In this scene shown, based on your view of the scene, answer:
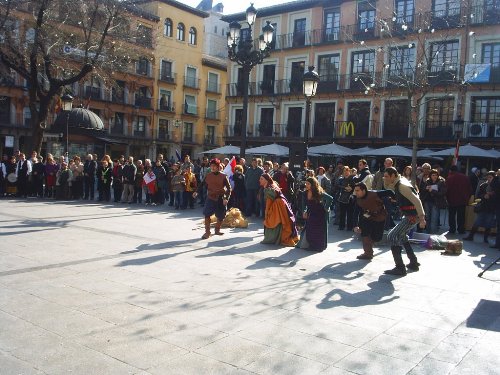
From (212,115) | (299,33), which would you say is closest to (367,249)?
(299,33)

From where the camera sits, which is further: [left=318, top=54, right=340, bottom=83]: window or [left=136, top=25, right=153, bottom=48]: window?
[left=318, top=54, right=340, bottom=83]: window

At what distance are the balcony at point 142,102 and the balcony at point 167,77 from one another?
2594 mm

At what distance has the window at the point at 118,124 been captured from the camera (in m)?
43.8

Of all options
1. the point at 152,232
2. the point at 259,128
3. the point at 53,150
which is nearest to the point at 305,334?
the point at 152,232

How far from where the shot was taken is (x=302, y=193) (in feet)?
37.4

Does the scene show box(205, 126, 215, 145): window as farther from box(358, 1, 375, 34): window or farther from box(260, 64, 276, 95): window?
box(358, 1, 375, 34): window

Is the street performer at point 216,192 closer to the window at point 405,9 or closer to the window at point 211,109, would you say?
the window at point 405,9

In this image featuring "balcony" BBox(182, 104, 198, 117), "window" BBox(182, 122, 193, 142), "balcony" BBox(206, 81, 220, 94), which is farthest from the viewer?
"balcony" BBox(206, 81, 220, 94)

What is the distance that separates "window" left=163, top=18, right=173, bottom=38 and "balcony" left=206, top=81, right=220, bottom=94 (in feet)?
23.4

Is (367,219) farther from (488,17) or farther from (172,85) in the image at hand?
(172,85)

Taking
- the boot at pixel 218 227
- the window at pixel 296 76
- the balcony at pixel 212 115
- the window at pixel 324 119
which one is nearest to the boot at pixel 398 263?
the boot at pixel 218 227

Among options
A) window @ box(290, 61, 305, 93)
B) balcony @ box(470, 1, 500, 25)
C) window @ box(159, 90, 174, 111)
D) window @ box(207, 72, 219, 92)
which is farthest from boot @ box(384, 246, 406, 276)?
window @ box(207, 72, 219, 92)

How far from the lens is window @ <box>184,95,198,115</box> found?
162 feet

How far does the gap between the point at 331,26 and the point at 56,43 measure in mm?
20280
